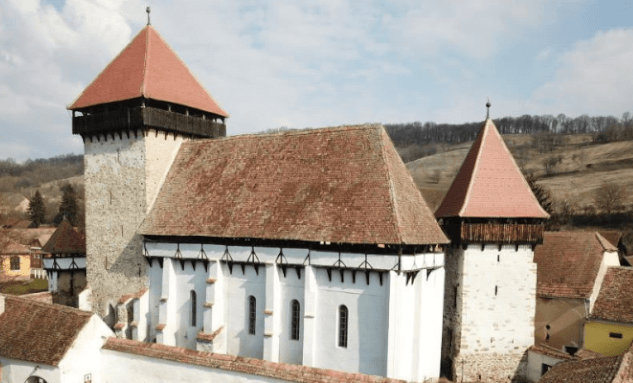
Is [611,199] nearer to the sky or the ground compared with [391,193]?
nearer to the ground

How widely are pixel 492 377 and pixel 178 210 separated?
15.3m

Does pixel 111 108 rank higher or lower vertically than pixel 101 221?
higher

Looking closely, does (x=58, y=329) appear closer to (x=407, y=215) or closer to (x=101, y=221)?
(x=101, y=221)

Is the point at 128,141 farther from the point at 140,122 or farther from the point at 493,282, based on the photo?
the point at 493,282

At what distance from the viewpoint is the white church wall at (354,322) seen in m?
16.5

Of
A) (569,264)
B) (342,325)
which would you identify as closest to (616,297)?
(569,264)

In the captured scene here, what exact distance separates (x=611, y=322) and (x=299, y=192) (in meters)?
15.0

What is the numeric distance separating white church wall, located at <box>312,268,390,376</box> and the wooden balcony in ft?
36.0

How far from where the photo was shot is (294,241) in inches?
704

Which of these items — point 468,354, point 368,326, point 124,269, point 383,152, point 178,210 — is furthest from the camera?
point 124,269

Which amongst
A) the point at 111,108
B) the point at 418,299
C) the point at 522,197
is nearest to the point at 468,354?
the point at 418,299

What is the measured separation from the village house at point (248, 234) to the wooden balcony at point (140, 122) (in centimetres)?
7

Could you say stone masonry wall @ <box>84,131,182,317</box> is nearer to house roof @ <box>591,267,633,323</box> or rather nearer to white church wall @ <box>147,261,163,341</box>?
white church wall @ <box>147,261,163,341</box>

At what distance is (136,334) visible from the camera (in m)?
20.7
